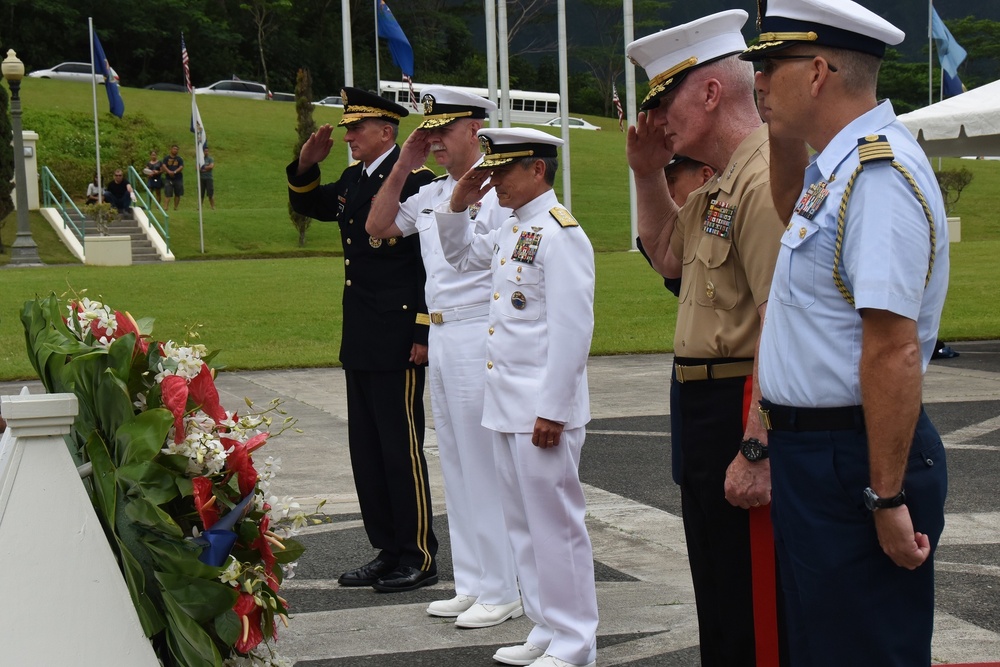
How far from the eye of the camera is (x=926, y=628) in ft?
8.77

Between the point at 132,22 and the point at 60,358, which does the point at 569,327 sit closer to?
the point at 60,358

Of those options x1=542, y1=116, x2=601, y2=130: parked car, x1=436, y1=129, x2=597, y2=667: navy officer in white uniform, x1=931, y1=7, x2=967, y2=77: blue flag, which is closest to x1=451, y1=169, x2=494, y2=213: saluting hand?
x1=436, y1=129, x2=597, y2=667: navy officer in white uniform

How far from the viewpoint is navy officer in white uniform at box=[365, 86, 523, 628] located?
4.94 meters

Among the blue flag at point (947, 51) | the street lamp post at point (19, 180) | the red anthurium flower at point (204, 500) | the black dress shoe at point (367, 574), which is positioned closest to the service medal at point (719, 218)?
the red anthurium flower at point (204, 500)

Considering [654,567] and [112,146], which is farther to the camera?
[112,146]

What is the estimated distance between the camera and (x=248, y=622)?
2.75m

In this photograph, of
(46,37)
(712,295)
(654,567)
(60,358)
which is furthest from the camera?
(46,37)

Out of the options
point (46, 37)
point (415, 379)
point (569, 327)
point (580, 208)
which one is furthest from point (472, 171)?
point (46, 37)

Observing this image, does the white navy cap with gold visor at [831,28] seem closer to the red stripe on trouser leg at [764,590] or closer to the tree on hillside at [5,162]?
the red stripe on trouser leg at [764,590]

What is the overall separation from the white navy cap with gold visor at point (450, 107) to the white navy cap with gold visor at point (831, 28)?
237 centimetres

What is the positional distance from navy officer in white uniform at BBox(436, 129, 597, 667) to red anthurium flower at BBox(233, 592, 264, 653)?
62.7 inches

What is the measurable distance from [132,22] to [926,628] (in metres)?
69.4

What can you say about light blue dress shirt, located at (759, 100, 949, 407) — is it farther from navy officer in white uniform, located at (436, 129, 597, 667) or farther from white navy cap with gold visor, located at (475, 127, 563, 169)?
white navy cap with gold visor, located at (475, 127, 563, 169)

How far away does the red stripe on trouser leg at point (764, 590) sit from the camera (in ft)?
11.2
